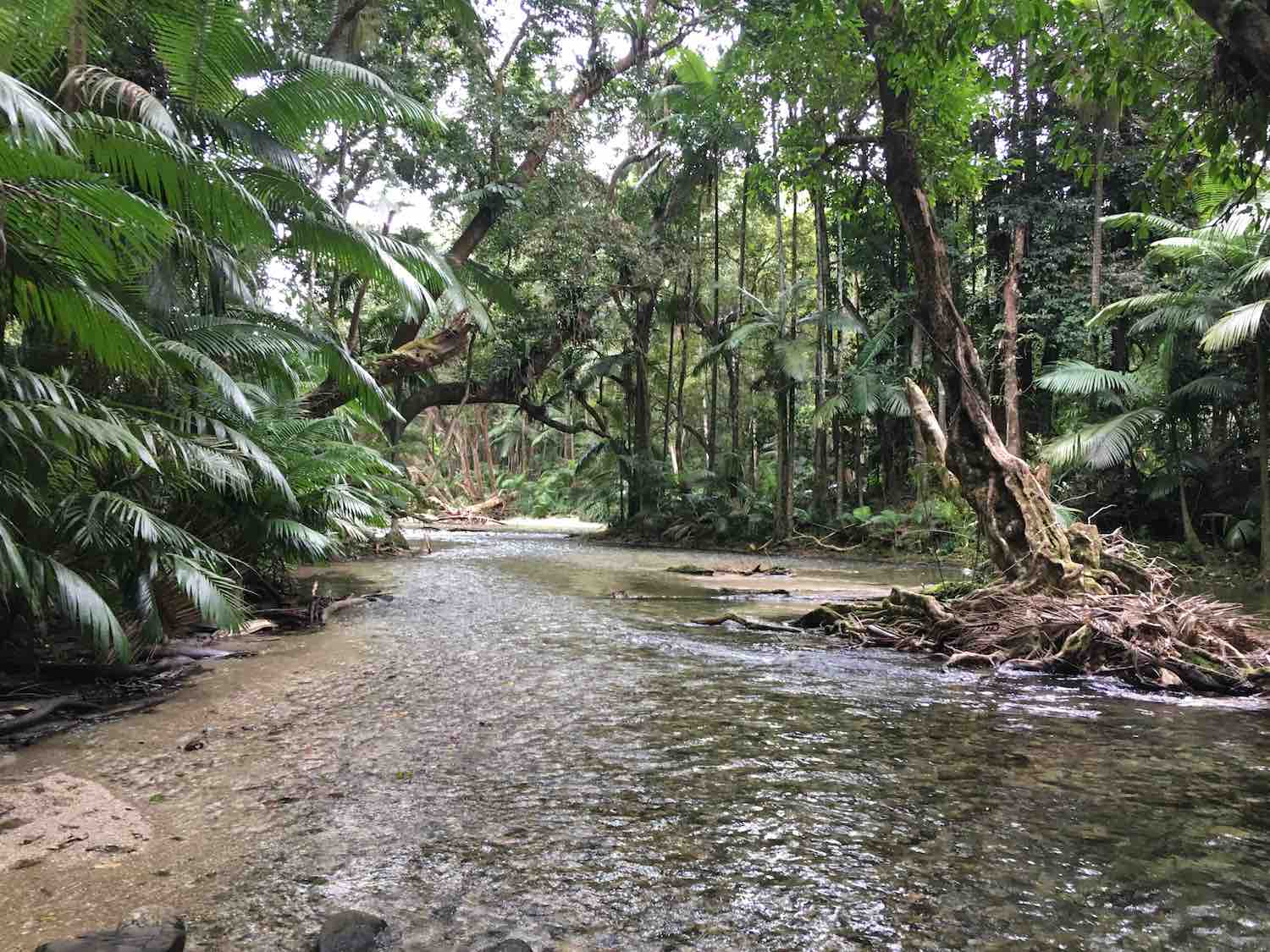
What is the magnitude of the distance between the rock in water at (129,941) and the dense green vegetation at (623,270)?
7.47 ft

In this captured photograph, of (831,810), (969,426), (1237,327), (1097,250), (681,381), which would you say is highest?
(1097,250)

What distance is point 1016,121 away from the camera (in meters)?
17.2

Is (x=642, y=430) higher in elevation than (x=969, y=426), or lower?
higher

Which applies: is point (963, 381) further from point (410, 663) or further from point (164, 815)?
point (164, 815)

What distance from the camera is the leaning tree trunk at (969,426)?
6621mm

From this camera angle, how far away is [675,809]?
304cm

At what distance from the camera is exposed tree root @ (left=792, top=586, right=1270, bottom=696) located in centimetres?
519

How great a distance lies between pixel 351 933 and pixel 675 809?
136 centimetres

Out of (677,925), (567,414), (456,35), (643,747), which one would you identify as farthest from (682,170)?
(677,925)

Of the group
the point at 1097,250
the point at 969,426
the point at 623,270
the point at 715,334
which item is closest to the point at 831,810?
the point at 969,426

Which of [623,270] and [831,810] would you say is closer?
[831,810]

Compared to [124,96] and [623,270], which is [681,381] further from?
[124,96]

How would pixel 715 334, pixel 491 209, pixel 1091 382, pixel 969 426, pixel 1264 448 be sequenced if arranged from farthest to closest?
pixel 715 334, pixel 1091 382, pixel 491 209, pixel 1264 448, pixel 969 426

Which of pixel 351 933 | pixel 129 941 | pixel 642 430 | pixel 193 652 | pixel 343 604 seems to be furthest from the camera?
pixel 642 430
